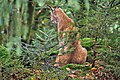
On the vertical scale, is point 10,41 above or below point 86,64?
above

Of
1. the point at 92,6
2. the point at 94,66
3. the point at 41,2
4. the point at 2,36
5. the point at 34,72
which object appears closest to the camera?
the point at 41,2

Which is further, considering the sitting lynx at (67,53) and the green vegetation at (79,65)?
the sitting lynx at (67,53)

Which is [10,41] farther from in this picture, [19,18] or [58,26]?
[58,26]

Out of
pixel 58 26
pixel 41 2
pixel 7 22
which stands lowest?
pixel 58 26

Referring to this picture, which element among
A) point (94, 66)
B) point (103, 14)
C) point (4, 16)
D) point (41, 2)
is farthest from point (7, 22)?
point (94, 66)

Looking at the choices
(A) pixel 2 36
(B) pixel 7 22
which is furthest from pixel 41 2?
(A) pixel 2 36

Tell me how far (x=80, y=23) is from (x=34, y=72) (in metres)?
1.30

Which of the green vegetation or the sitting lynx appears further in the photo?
the sitting lynx

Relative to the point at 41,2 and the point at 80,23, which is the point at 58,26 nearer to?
the point at 80,23

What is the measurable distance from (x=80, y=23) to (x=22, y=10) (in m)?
3.55

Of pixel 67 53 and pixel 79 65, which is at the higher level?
pixel 67 53

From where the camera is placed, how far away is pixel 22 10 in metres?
2.32

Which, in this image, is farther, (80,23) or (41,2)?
(80,23)

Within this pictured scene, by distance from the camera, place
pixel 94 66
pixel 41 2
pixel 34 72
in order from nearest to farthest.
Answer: pixel 41 2 → pixel 34 72 → pixel 94 66
